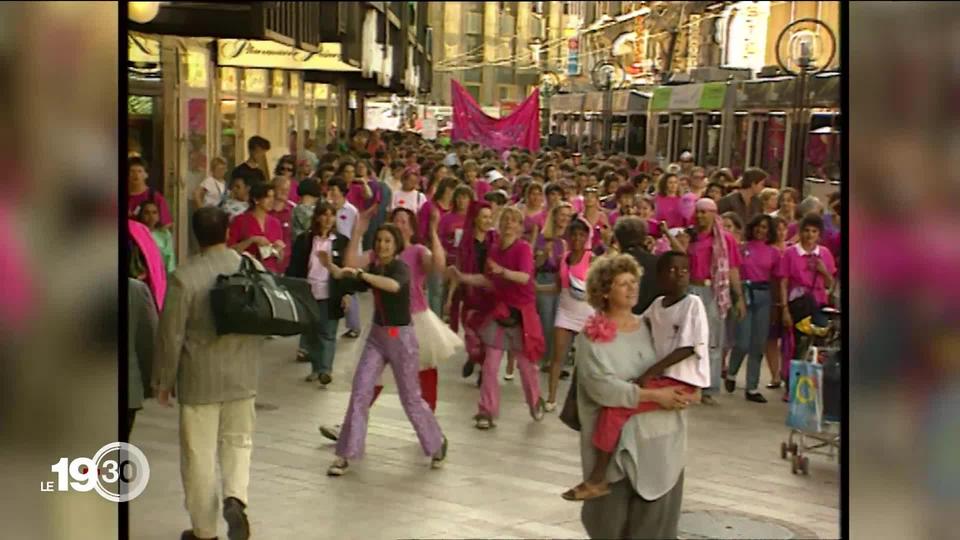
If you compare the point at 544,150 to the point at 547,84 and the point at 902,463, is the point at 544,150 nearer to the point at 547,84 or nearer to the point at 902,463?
the point at 547,84

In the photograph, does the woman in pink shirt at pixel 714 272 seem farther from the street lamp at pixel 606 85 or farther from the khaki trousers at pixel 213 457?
the khaki trousers at pixel 213 457

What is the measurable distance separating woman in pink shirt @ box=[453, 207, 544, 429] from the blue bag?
64 centimetres

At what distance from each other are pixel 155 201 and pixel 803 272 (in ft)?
5.30

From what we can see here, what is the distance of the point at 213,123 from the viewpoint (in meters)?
3.90

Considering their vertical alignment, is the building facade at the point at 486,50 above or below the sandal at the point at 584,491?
above

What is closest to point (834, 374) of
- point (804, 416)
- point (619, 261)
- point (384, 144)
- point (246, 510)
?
point (804, 416)

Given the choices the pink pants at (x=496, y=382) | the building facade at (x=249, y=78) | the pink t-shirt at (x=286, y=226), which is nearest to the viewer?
the building facade at (x=249, y=78)

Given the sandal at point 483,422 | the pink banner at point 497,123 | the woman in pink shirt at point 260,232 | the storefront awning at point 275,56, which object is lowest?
the sandal at point 483,422

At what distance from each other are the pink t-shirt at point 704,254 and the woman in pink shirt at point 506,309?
41 cm

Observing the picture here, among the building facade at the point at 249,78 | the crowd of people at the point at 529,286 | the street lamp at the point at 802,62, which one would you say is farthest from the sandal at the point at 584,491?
the building facade at the point at 249,78

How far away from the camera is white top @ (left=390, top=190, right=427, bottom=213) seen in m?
4.02

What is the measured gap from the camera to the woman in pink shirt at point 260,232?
3.92 m

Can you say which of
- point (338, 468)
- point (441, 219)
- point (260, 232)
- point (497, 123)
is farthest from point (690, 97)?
point (338, 468)

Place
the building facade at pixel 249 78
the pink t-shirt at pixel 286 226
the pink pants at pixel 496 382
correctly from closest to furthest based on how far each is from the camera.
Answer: the building facade at pixel 249 78, the pink t-shirt at pixel 286 226, the pink pants at pixel 496 382
